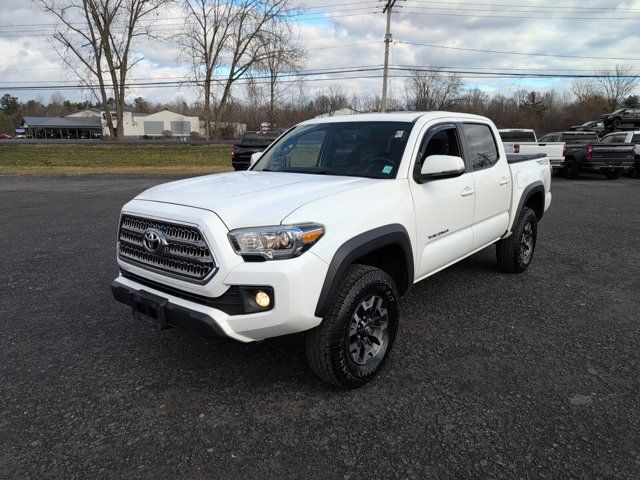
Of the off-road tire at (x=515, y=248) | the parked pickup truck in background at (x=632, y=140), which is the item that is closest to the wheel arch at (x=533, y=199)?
the off-road tire at (x=515, y=248)

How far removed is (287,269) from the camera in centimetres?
260

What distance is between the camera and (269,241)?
8.73ft

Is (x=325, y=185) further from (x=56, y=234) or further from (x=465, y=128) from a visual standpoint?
(x=56, y=234)

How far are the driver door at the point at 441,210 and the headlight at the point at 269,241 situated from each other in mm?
1254

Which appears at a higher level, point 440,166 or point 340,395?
point 440,166

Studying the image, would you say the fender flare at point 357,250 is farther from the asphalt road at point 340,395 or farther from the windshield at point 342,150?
the asphalt road at point 340,395

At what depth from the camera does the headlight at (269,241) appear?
2.66 meters

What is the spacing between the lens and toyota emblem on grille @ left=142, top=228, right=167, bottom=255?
295cm

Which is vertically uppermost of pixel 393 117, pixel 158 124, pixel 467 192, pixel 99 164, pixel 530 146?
pixel 158 124

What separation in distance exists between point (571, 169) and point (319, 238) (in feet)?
61.1

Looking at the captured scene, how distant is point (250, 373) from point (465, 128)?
10.1 feet

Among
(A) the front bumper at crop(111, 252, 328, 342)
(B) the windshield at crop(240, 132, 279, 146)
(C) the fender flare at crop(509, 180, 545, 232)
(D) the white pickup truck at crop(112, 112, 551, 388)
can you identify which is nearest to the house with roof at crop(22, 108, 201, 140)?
(B) the windshield at crop(240, 132, 279, 146)

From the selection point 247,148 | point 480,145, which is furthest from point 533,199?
point 247,148

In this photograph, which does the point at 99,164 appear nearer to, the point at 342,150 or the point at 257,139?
the point at 257,139
